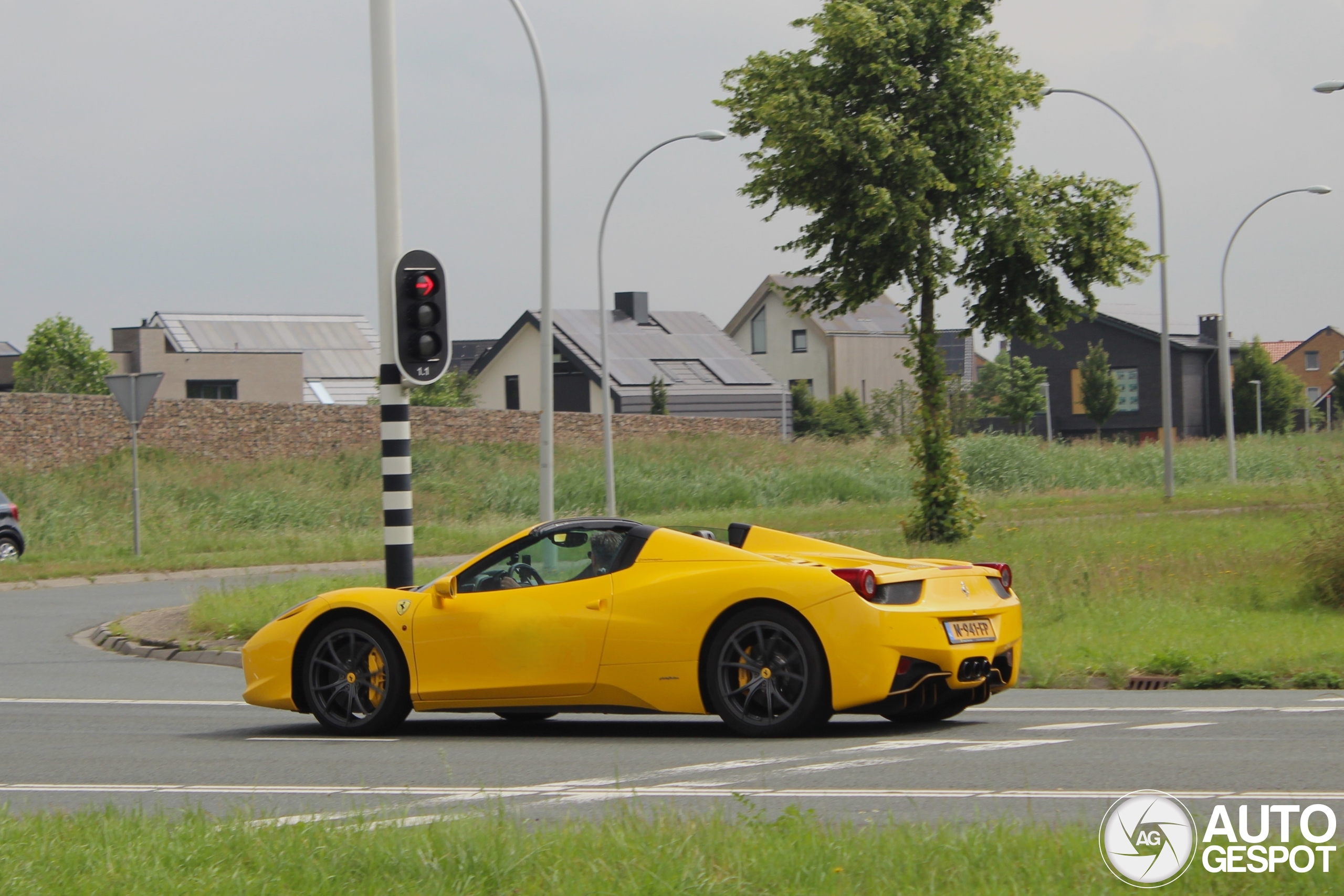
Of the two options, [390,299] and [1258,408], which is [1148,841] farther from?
[1258,408]

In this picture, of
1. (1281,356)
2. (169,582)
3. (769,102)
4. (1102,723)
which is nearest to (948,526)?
(769,102)

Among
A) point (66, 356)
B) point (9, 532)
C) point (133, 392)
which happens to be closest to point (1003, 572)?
point (133, 392)

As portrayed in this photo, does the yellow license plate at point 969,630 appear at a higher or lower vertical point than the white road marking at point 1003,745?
higher

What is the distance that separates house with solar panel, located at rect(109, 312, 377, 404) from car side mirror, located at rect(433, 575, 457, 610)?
61.4 meters

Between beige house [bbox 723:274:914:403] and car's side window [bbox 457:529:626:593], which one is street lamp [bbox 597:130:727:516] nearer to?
car's side window [bbox 457:529:626:593]

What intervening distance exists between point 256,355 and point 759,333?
2713cm

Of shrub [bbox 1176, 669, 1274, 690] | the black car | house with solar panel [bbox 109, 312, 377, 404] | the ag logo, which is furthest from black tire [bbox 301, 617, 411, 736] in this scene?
house with solar panel [bbox 109, 312, 377, 404]

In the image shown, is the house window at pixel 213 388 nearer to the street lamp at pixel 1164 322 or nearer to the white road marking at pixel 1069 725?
the street lamp at pixel 1164 322

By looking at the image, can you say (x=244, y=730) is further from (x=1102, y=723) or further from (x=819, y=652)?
(x=1102, y=723)

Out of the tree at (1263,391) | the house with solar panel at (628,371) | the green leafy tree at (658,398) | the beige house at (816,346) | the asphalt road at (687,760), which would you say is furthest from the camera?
the tree at (1263,391)

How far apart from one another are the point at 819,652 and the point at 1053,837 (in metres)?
3.22

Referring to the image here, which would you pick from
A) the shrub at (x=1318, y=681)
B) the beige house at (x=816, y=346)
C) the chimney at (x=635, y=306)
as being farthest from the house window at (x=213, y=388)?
the shrub at (x=1318, y=681)

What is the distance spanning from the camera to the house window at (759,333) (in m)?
85.7

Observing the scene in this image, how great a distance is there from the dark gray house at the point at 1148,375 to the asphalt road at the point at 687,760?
73185mm
